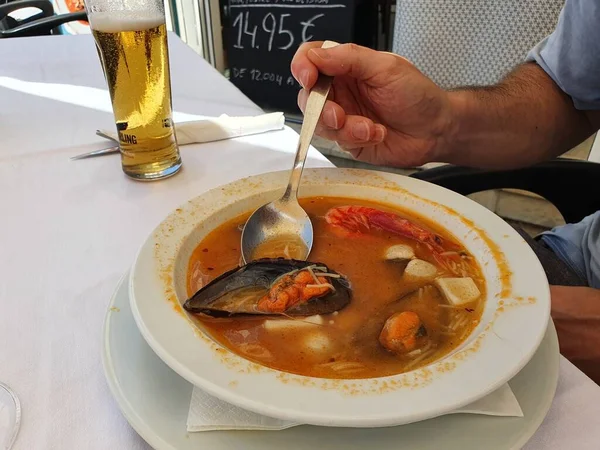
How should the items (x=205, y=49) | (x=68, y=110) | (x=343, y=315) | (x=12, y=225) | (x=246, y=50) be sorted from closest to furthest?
(x=343, y=315) < (x=12, y=225) < (x=68, y=110) < (x=246, y=50) < (x=205, y=49)

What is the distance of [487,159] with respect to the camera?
4.52ft

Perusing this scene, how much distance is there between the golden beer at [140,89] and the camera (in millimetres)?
1046

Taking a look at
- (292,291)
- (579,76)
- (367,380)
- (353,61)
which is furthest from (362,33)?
(367,380)

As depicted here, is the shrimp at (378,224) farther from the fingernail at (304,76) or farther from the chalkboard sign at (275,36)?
the chalkboard sign at (275,36)

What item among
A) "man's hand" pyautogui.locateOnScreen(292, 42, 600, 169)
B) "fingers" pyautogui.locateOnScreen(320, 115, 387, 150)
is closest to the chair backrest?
"man's hand" pyautogui.locateOnScreen(292, 42, 600, 169)

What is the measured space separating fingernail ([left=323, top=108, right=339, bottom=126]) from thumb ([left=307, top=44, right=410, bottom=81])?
74 millimetres

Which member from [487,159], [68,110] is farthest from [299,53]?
[68,110]

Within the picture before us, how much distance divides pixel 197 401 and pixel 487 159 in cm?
106

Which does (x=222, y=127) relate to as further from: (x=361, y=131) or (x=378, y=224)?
(x=378, y=224)

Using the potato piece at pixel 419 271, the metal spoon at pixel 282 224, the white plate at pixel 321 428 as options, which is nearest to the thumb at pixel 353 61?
the metal spoon at pixel 282 224

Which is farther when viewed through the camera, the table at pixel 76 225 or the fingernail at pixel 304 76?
the fingernail at pixel 304 76

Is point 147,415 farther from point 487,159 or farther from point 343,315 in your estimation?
point 487,159

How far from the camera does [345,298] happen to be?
76 centimetres

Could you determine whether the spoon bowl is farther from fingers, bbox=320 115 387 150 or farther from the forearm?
the forearm
